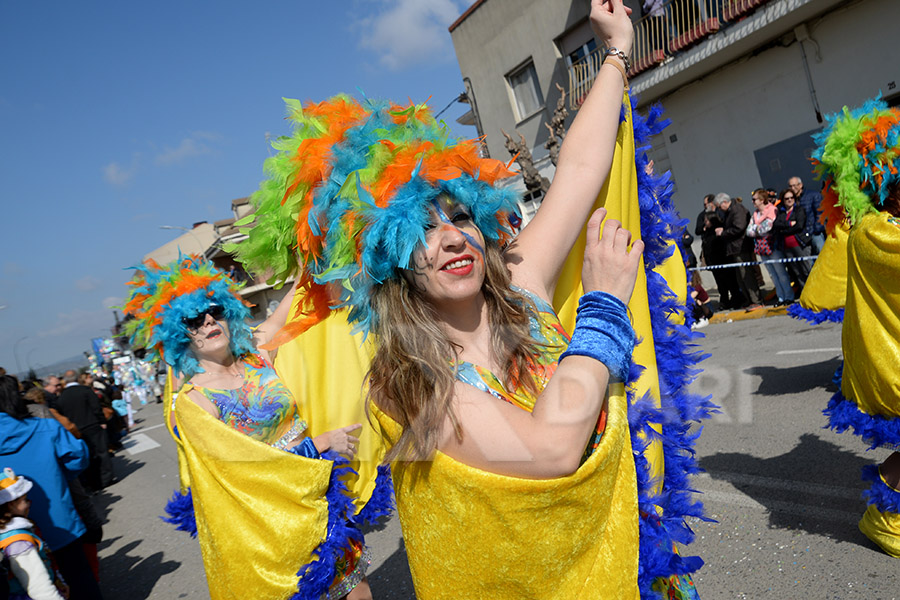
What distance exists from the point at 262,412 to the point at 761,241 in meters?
8.64

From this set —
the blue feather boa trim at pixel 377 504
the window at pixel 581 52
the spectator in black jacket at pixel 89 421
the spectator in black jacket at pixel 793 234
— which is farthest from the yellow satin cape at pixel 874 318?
the window at pixel 581 52

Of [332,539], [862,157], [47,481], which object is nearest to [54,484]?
[47,481]

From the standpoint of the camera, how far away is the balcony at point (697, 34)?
1070cm

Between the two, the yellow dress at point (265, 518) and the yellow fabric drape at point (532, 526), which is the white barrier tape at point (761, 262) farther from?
the yellow fabric drape at point (532, 526)

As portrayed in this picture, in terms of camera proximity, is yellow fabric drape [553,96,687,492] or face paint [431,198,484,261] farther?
yellow fabric drape [553,96,687,492]

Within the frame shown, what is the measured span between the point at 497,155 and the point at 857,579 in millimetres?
17869

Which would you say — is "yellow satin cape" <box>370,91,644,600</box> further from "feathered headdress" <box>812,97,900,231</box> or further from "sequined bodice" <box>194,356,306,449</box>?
"feathered headdress" <box>812,97,900,231</box>

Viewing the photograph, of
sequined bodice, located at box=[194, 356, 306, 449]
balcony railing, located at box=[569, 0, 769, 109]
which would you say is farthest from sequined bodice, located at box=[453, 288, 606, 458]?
balcony railing, located at box=[569, 0, 769, 109]

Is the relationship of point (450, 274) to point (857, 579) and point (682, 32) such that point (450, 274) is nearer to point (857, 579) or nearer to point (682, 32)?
point (857, 579)

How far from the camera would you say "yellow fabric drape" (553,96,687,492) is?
1.77 metres

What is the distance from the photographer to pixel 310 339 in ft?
8.89

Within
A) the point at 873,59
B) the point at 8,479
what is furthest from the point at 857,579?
the point at 873,59

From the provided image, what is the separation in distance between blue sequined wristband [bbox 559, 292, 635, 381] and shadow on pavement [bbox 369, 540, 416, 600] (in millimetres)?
3000

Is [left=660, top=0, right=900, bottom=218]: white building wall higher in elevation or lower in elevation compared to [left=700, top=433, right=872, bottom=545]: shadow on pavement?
higher
